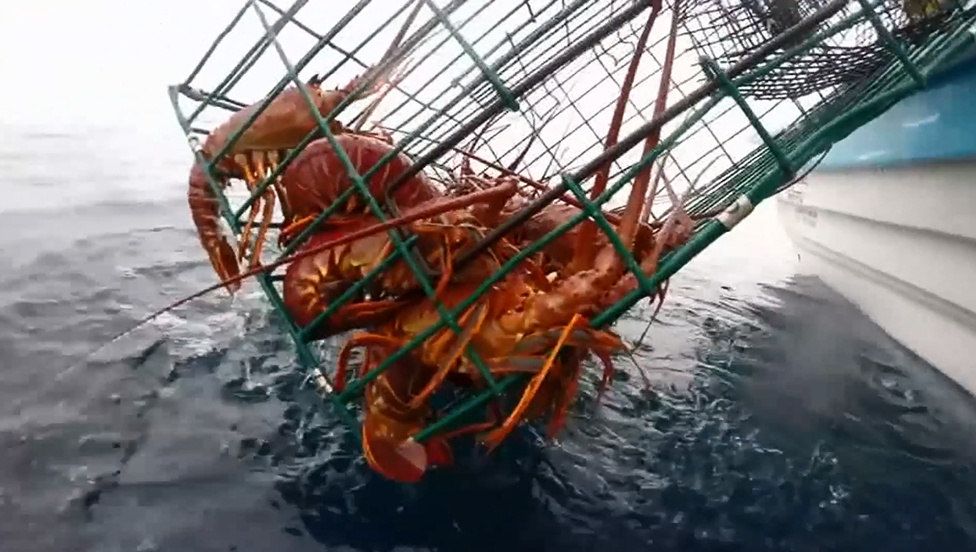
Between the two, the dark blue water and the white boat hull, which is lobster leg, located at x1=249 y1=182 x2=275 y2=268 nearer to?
the dark blue water

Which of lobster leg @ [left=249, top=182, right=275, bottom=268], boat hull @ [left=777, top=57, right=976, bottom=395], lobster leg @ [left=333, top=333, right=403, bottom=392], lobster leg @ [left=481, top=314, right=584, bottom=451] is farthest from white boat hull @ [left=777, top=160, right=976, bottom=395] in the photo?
lobster leg @ [left=249, top=182, right=275, bottom=268]

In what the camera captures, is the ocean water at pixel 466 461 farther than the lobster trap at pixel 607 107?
Yes

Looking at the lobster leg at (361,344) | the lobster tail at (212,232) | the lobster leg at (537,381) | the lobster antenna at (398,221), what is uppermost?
the lobster tail at (212,232)

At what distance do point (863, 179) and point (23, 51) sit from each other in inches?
411

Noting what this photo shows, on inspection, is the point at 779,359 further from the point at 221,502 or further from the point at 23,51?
the point at 23,51

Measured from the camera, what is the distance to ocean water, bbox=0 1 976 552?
1.87 meters

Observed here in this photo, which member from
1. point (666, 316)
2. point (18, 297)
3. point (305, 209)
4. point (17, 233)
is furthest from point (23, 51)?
point (305, 209)

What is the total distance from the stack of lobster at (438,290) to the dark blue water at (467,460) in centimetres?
28

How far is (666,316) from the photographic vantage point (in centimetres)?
374

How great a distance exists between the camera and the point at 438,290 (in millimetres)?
1579

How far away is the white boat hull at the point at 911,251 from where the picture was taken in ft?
9.32

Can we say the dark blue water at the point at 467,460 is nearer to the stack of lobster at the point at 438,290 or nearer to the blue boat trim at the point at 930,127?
the stack of lobster at the point at 438,290

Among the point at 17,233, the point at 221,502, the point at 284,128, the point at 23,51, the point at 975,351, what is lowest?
the point at 975,351

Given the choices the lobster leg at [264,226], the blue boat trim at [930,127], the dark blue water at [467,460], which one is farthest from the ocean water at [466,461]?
the blue boat trim at [930,127]
